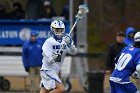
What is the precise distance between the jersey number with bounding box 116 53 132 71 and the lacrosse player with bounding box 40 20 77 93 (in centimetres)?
162

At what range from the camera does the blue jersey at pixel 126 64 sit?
12.8m

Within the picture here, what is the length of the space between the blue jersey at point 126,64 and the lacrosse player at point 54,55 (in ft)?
5.29

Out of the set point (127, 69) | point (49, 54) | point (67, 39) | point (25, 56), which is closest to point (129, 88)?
point (127, 69)

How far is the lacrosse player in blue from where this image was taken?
12789 millimetres

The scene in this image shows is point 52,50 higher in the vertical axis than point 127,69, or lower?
higher

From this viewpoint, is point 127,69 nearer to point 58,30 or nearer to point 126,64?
point 126,64

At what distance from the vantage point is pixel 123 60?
12914 millimetres

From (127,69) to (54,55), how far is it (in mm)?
1923

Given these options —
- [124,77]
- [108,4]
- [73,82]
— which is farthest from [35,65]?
[108,4]

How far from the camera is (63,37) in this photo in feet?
47.3

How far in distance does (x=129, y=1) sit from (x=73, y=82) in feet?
39.3

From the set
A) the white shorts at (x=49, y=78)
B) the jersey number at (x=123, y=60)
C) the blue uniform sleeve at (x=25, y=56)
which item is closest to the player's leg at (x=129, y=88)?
the jersey number at (x=123, y=60)

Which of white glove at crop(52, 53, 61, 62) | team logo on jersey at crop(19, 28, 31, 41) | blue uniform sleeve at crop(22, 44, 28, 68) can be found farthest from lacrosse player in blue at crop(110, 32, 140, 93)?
team logo on jersey at crop(19, 28, 31, 41)

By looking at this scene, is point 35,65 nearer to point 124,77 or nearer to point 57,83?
point 57,83
